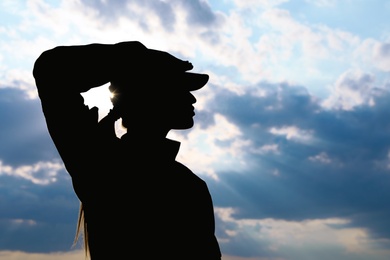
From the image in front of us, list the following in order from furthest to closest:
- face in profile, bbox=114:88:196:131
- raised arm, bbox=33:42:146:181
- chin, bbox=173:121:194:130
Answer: chin, bbox=173:121:194:130 < face in profile, bbox=114:88:196:131 < raised arm, bbox=33:42:146:181

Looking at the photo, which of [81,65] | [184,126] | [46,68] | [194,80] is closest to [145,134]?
[184,126]

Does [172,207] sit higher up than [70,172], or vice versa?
[70,172]

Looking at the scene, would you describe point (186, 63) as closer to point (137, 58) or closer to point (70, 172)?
point (137, 58)

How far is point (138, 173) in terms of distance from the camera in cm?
545

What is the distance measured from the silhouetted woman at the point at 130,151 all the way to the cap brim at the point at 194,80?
1 cm

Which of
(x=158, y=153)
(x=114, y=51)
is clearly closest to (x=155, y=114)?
(x=158, y=153)

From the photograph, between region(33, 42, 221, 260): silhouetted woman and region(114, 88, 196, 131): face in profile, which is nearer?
region(33, 42, 221, 260): silhouetted woman

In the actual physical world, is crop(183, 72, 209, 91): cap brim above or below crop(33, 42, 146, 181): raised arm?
above

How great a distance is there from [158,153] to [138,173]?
0.33 meters

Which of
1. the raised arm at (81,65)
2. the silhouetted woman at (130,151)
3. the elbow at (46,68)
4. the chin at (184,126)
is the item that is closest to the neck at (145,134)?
the silhouetted woman at (130,151)

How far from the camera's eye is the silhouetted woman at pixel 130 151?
17.0 feet

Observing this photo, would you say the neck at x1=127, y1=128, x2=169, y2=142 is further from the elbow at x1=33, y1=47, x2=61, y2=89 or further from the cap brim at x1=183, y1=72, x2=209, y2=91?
the elbow at x1=33, y1=47, x2=61, y2=89

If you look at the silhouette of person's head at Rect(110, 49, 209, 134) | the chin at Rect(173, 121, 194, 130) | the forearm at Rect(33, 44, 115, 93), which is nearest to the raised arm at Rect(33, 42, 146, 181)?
the forearm at Rect(33, 44, 115, 93)

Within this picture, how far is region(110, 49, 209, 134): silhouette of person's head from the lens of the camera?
5590mm
